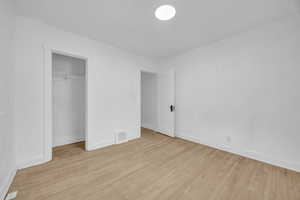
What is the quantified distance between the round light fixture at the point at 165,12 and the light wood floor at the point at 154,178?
2.48 meters

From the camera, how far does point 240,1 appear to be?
155 cm

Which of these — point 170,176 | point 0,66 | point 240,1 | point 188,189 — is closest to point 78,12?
point 0,66

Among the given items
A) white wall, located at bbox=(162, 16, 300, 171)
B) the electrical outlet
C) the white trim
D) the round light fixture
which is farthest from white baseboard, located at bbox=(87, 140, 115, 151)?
the round light fixture

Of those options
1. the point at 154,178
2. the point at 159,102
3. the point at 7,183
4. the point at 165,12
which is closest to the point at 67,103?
the point at 7,183

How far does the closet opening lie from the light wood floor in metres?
0.46

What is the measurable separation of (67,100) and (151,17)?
2715 millimetres

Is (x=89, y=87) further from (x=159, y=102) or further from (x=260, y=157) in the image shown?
(x=260, y=157)

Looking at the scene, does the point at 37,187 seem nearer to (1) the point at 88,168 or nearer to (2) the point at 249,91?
(1) the point at 88,168

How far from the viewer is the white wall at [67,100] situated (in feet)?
8.72

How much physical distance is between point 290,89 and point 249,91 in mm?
491

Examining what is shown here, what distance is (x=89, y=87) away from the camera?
2408mm

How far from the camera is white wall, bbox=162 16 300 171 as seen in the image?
1776 mm

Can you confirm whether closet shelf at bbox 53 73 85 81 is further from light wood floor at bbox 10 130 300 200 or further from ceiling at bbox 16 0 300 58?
light wood floor at bbox 10 130 300 200

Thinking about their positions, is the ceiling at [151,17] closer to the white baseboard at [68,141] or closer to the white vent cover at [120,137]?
the white vent cover at [120,137]
